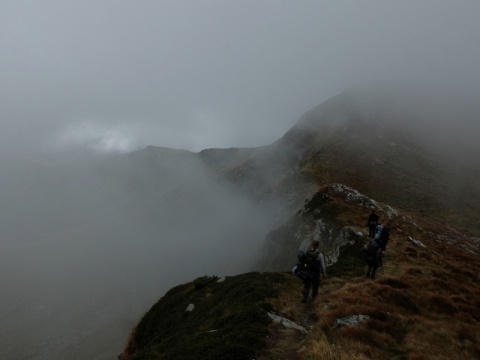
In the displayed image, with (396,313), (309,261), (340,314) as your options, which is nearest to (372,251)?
(396,313)

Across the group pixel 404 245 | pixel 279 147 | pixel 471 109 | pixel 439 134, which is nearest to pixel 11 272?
pixel 279 147

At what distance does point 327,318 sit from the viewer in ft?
46.9

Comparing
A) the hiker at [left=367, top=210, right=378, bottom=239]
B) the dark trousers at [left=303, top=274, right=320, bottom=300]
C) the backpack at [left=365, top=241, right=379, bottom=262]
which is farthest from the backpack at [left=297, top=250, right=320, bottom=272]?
the hiker at [left=367, top=210, right=378, bottom=239]

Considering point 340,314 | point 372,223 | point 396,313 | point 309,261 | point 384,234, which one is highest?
point 309,261

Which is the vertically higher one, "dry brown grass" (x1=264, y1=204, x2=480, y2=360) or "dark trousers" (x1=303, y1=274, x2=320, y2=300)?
"dark trousers" (x1=303, y1=274, x2=320, y2=300)

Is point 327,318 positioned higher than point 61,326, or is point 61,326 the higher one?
point 327,318

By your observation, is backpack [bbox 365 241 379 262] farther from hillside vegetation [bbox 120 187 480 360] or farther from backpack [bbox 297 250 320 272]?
backpack [bbox 297 250 320 272]

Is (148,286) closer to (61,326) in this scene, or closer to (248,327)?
(61,326)

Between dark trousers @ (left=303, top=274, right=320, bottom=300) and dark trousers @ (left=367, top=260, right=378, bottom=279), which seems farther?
dark trousers @ (left=367, top=260, right=378, bottom=279)

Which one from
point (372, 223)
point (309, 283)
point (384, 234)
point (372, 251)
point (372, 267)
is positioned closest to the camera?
point (309, 283)

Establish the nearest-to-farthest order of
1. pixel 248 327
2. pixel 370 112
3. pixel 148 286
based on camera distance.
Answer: pixel 248 327 → pixel 148 286 → pixel 370 112

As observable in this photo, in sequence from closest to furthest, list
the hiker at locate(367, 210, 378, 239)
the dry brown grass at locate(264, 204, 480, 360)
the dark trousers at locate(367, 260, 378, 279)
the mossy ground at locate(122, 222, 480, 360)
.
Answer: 1. the dry brown grass at locate(264, 204, 480, 360)
2. the mossy ground at locate(122, 222, 480, 360)
3. the dark trousers at locate(367, 260, 378, 279)
4. the hiker at locate(367, 210, 378, 239)

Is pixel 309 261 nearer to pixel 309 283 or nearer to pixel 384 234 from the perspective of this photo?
pixel 309 283

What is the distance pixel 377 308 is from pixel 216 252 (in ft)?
249
